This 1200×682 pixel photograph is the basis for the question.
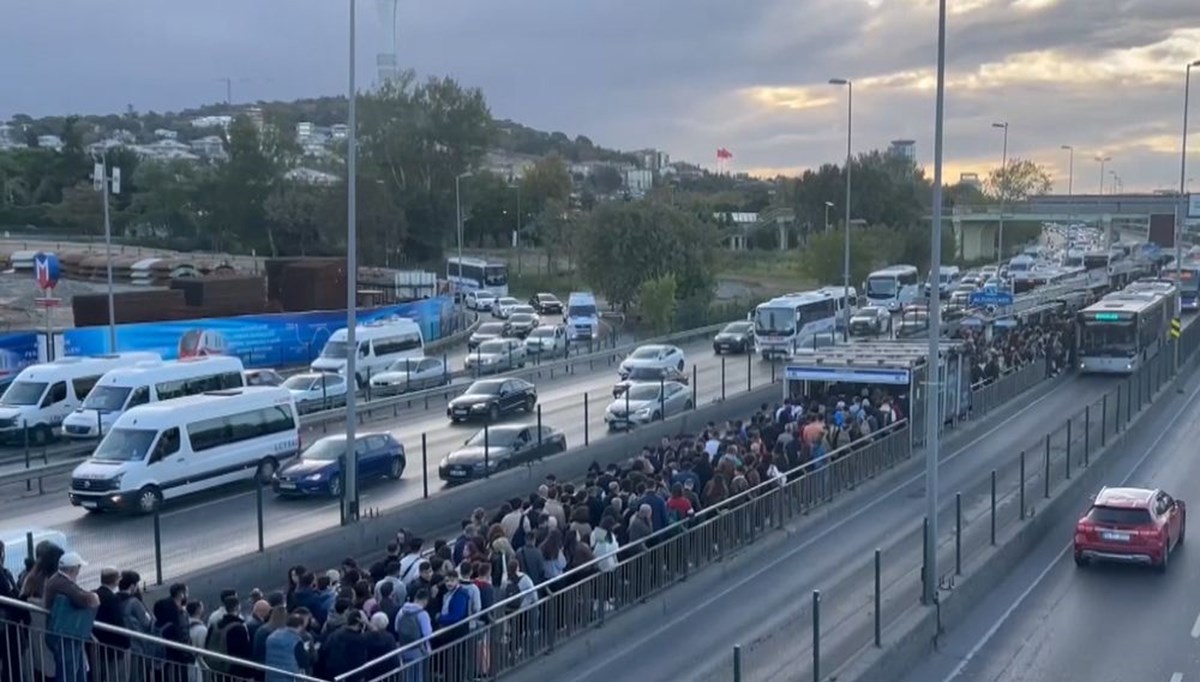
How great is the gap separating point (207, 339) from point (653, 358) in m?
15.2

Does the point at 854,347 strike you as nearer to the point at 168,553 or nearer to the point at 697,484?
the point at 697,484

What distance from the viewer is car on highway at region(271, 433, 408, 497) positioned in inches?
952

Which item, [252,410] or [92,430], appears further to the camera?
[92,430]

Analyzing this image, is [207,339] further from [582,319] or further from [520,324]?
[582,319]

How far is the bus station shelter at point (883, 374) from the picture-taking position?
2923 centimetres

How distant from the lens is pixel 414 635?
1259 cm

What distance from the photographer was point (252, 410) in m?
26.0

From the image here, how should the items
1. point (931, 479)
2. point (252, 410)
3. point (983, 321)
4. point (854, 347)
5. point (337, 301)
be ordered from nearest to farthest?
point (931, 479) → point (252, 410) → point (854, 347) → point (983, 321) → point (337, 301)

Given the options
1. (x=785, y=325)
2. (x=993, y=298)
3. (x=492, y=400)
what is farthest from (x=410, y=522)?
(x=993, y=298)

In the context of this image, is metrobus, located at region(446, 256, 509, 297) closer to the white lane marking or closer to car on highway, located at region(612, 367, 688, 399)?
car on highway, located at region(612, 367, 688, 399)

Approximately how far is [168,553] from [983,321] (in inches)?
1456

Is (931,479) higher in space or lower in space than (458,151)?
lower

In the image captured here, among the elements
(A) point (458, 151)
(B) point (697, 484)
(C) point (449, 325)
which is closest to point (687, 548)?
(B) point (697, 484)

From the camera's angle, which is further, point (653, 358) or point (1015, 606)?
point (653, 358)
